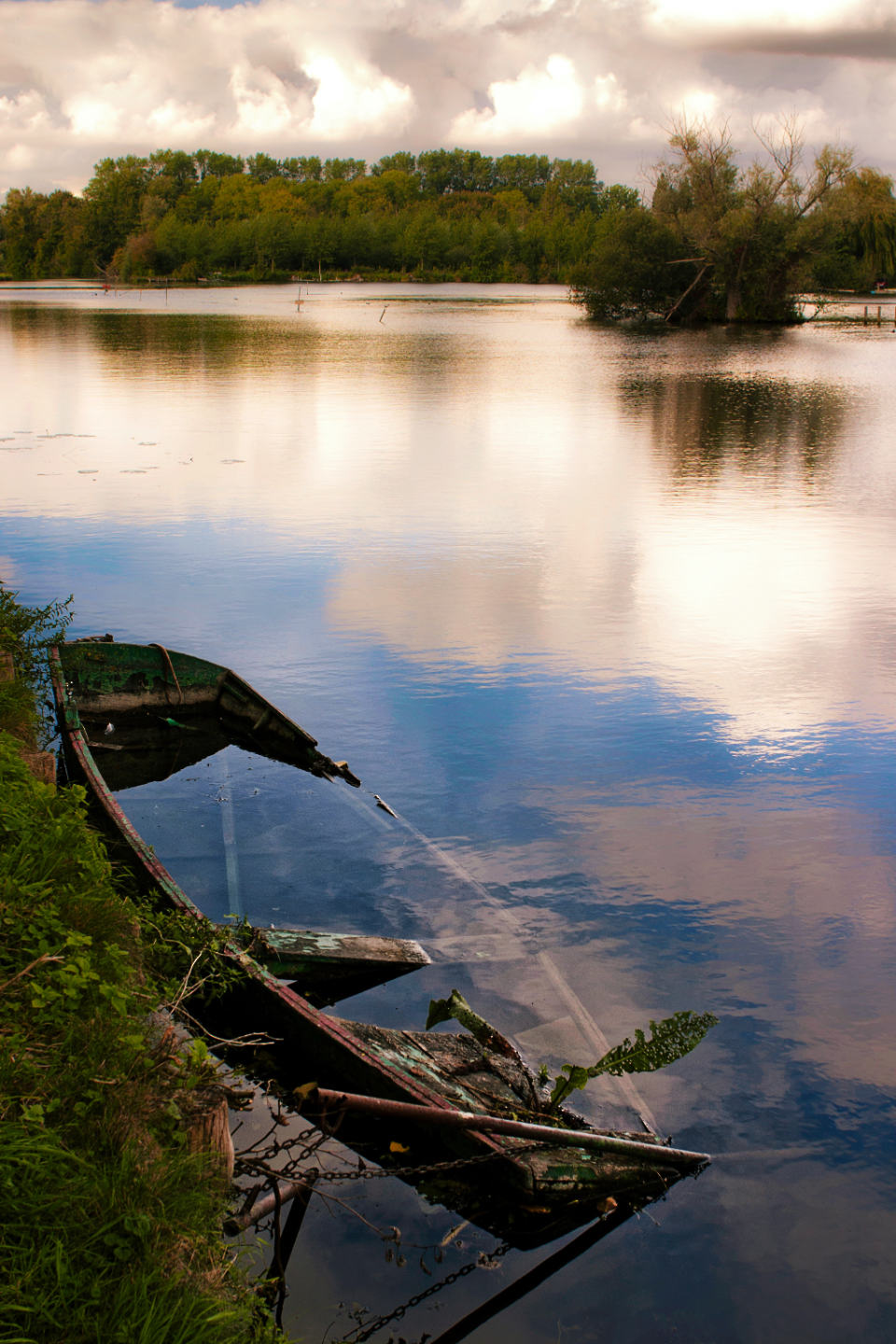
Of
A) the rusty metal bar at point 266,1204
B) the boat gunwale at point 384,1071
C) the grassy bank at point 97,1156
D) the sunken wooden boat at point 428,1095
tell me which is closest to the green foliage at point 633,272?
the sunken wooden boat at point 428,1095

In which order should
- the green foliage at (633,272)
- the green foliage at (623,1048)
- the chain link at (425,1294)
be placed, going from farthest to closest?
the green foliage at (633,272), the green foliage at (623,1048), the chain link at (425,1294)

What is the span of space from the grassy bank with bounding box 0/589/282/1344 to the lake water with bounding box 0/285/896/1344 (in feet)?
3.48

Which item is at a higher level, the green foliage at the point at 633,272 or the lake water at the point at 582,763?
the green foliage at the point at 633,272

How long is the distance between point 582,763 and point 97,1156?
693 cm

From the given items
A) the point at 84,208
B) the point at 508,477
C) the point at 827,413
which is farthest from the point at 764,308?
the point at 84,208

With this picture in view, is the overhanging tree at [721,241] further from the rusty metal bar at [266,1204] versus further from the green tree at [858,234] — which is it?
the rusty metal bar at [266,1204]

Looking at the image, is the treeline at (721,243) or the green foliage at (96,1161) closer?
the green foliage at (96,1161)

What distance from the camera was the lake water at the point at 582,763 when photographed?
203 inches

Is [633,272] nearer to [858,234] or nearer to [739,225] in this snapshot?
[739,225]

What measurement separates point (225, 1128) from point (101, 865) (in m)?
1.99

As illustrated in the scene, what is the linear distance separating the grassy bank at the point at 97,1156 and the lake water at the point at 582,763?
1062 mm

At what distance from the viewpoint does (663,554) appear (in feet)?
56.8

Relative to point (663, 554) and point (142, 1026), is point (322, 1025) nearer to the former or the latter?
point (142, 1026)

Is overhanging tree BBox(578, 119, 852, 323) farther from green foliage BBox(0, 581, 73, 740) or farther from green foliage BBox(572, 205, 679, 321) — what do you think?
green foliage BBox(0, 581, 73, 740)
